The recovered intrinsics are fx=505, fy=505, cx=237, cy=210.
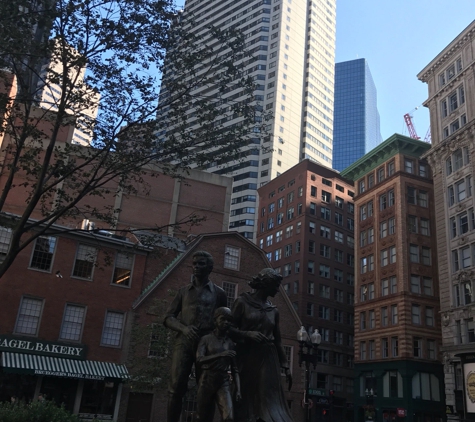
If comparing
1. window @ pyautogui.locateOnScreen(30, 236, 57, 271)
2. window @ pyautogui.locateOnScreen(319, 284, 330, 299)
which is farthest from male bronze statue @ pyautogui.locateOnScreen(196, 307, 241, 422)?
window @ pyautogui.locateOnScreen(319, 284, 330, 299)

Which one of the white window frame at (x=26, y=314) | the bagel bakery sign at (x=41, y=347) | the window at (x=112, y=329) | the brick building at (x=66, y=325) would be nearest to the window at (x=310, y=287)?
the brick building at (x=66, y=325)

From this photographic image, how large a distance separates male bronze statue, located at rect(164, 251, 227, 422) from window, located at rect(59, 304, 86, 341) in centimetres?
2520

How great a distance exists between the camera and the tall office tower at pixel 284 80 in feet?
355

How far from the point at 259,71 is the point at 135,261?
3773 inches

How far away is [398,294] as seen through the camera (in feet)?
176

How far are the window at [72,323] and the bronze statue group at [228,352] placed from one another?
25210 millimetres

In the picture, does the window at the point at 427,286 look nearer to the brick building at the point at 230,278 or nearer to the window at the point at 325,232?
the brick building at the point at 230,278

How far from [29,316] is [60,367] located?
361 centimetres

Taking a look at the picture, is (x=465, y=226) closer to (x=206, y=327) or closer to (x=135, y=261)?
(x=135, y=261)

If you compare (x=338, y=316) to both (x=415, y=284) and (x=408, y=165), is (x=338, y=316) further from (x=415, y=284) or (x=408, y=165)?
(x=408, y=165)

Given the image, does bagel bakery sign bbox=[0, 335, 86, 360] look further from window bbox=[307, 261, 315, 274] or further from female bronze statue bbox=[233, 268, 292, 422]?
window bbox=[307, 261, 315, 274]

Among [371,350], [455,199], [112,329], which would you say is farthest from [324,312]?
[112,329]

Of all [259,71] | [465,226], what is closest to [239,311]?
[465,226]

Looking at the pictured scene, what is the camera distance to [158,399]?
32.2m
